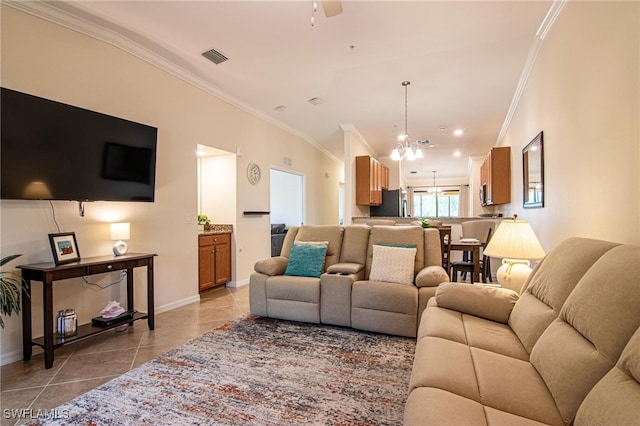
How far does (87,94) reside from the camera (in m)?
2.86

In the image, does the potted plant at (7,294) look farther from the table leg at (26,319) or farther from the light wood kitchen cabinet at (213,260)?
the light wood kitchen cabinet at (213,260)

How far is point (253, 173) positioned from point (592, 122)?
14.3 feet

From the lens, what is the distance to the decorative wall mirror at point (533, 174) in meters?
2.98

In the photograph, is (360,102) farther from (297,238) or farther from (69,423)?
(69,423)

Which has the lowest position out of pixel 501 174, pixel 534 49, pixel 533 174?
pixel 533 174

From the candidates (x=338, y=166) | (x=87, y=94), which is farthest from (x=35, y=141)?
(x=338, y=166)

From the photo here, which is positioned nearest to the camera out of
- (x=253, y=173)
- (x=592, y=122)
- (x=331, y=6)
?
(x=592, y=122)

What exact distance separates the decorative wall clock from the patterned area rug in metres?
2.86

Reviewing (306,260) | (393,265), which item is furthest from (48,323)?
(393,265)

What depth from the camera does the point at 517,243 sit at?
7.61ft

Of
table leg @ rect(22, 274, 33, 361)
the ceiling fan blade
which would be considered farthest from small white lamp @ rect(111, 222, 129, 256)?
the ceiling fan blade

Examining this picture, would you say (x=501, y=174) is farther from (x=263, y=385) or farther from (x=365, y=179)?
(x=263, y=385)

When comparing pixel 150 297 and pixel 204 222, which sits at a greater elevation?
pixel 204 222

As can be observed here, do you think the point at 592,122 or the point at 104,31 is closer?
the point at 592,122
